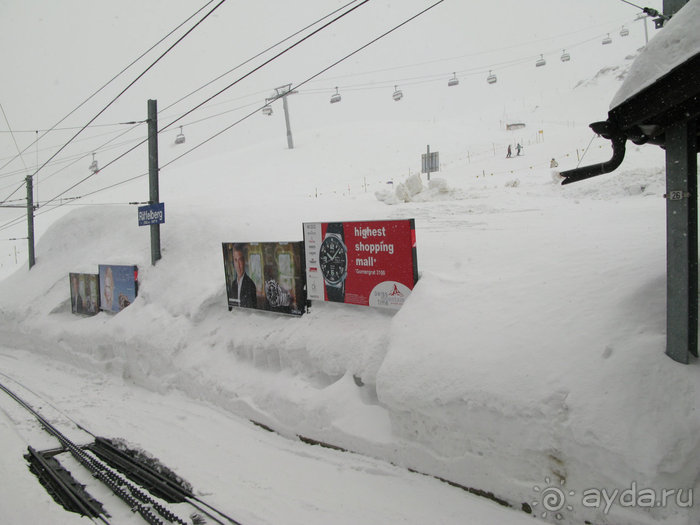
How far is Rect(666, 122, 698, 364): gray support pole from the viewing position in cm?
504

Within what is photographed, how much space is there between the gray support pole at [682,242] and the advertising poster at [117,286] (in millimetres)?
14261

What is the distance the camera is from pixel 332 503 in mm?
6203

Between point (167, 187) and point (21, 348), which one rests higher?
point (167, 187)

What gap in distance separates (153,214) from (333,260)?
23.0 ft

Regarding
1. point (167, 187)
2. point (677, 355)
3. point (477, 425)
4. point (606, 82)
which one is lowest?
point (477, 425)

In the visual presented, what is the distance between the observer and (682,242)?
16.8 feet

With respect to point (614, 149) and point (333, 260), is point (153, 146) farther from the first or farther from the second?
point (614, 149)

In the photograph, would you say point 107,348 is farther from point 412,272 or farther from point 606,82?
point 606,82

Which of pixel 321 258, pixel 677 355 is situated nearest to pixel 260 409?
pixel 321 258

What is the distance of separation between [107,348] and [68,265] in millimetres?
7523

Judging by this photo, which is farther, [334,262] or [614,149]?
[334,262]

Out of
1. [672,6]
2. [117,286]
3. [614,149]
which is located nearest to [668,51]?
[614,149]

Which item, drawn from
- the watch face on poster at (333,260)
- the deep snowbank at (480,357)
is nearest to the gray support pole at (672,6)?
the deep snowbank at (480,357)

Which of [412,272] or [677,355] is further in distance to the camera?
[412,272]
